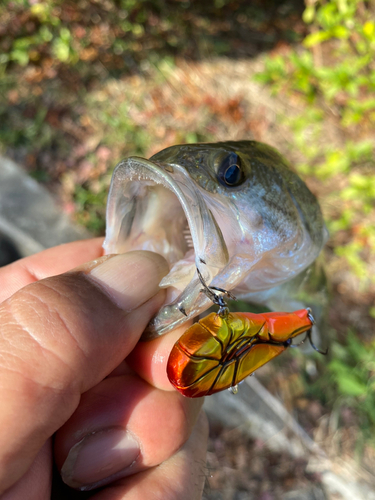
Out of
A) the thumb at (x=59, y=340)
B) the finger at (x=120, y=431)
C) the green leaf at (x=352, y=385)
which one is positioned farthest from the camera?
the green leaf at (x=352, y=385)

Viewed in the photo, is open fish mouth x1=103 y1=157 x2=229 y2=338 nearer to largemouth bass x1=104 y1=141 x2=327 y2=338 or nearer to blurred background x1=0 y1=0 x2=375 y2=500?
largemouth bass x1=104 y1=141 x2=327 y2=338

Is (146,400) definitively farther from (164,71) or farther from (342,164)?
(164,71)

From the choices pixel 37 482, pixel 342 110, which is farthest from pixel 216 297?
pixel 342 110

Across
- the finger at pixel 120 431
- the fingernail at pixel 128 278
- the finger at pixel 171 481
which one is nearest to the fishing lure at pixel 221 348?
the fingernail at pixel 128 278

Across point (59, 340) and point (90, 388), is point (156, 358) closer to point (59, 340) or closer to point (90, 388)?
point (90, 388)

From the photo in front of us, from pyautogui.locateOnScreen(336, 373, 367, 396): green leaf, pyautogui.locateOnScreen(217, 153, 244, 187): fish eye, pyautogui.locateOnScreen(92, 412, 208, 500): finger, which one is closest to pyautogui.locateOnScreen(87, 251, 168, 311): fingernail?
pyautogui.locateOnScreen(217, 153, 244, 187): fish eye

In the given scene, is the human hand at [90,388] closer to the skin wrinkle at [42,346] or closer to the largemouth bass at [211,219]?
the skin wrinkle at [42,346]
